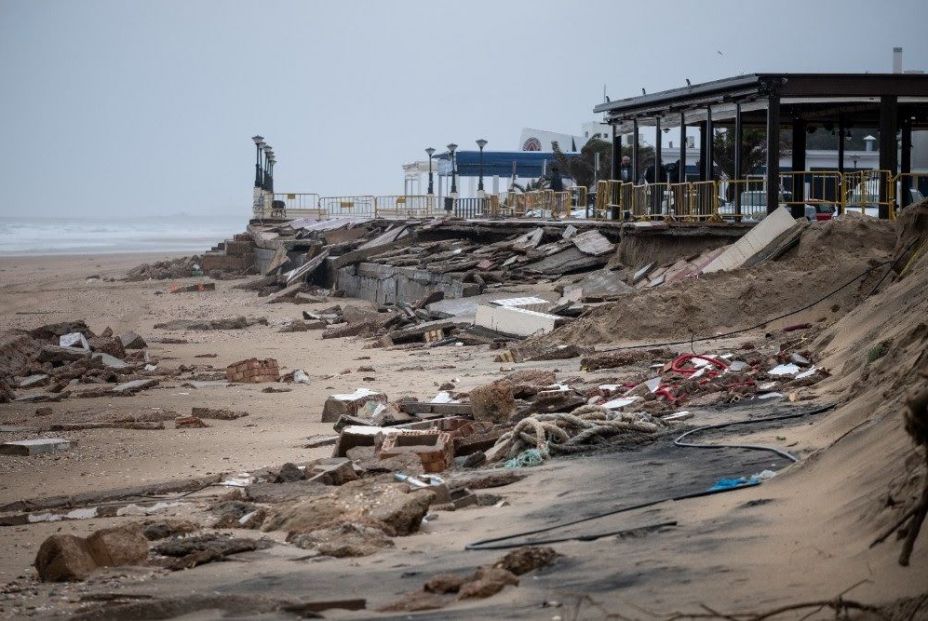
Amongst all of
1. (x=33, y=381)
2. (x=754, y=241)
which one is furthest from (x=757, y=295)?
(x=33, y=381)

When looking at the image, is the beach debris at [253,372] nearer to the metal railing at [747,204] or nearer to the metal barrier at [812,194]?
the metal railing at [747,204]

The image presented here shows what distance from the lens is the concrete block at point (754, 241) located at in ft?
67.1

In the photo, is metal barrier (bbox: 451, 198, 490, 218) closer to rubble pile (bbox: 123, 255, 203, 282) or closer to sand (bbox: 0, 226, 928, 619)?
rubble pile (bbox: 123, 255, 203, 282)

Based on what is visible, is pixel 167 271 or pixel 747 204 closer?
pixel 747 204

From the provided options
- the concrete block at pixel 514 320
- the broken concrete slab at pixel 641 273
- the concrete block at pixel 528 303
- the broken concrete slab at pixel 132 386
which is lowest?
the broken concrete slab at pixel 132 386

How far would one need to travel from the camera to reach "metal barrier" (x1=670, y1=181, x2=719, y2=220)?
25219mm

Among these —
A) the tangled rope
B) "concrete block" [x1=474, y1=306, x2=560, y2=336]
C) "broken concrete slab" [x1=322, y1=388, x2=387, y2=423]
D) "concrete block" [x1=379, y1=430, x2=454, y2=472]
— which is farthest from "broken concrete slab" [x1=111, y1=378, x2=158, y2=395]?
the tangled rope

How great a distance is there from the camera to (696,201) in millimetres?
26234

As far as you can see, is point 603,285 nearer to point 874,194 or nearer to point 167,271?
point 874,194

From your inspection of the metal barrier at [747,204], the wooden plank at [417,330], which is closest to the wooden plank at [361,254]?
the metal barrier at [747,204]

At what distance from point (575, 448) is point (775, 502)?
3535 millimetres

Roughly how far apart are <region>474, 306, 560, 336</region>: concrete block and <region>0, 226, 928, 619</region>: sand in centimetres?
471

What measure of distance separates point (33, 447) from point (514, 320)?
1037 cm

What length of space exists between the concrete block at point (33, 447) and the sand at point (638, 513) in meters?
0.23
